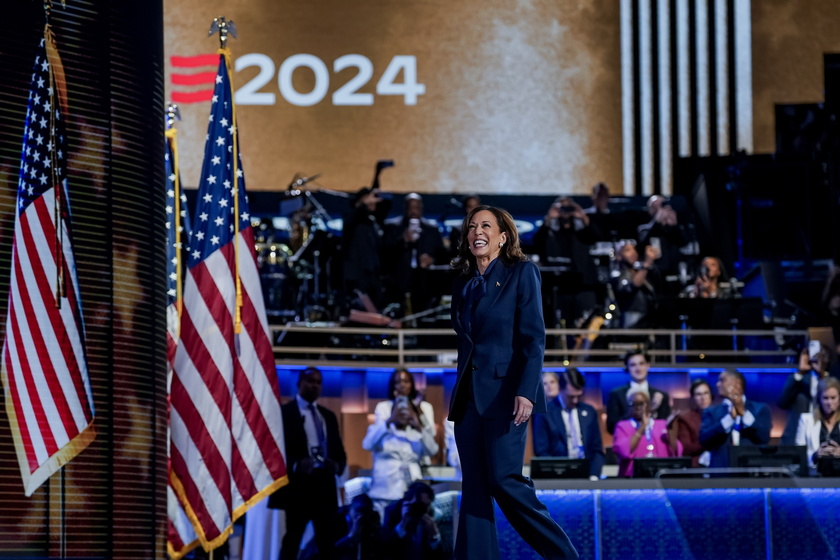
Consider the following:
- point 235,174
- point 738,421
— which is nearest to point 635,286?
point 738,421

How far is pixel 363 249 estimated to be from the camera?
1366 cm

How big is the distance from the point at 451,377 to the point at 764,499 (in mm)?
6431

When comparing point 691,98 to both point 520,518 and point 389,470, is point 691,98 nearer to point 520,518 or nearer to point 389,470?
point 389,470

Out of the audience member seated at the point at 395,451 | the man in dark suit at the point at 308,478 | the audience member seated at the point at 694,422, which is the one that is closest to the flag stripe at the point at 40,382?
the man in dark suit at the point at 308,478

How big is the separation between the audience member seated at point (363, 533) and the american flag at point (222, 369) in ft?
5.01

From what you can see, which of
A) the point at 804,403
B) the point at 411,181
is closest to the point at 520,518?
Answer: the point at 804,403

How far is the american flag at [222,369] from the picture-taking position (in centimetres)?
788

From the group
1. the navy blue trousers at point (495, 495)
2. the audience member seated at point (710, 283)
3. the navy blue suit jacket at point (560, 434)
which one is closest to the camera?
the navy blue trousers at point (495, 495)

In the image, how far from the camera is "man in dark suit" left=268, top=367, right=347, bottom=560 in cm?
984

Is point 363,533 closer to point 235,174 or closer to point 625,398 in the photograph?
point 235,174

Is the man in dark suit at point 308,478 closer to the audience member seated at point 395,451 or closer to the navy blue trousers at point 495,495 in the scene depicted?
the audience member seated at point 395,451

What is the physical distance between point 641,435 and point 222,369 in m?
3.86

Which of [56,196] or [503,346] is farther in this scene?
[56,196]

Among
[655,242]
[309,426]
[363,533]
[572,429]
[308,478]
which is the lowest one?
[363,533]
